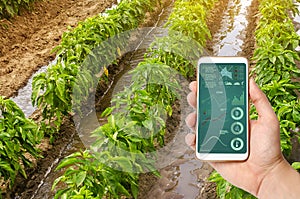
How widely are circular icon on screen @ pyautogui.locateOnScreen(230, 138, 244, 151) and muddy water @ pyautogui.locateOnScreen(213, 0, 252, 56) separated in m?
5.43

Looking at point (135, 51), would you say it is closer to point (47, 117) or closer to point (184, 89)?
point (184, 89)

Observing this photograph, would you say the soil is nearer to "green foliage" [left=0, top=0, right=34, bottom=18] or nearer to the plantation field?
the plantation field

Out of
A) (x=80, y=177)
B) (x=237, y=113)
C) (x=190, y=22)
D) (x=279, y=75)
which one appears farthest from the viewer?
(x=190, y=22)

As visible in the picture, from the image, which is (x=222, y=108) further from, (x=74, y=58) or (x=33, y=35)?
(x=33, y=35)

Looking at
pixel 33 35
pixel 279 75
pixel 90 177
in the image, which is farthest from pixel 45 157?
pixel 33 35

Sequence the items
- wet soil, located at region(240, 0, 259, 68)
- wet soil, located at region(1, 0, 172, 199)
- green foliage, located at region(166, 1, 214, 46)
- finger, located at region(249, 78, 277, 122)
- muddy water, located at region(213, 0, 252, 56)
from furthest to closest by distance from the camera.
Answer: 1. muddy water, located at region(213, 0, 252, 56)
2. wet soil, located at region(240, 0, 259, 68)
3. green foliage, located at region(166, 1, 214, 46)
4. wet soil, located at region(1, 0, 172, 199)
5. finger, located at region(249, 78, 277, 122)

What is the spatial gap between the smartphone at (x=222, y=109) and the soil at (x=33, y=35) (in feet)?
14.9

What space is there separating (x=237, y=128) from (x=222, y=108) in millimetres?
115

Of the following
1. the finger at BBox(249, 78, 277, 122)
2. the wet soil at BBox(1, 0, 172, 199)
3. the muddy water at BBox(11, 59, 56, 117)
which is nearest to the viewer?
the finger at BBox(249, 78, 277, 122)

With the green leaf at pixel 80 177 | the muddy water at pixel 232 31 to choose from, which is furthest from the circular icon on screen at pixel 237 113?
the muddy water at pixel 232 31

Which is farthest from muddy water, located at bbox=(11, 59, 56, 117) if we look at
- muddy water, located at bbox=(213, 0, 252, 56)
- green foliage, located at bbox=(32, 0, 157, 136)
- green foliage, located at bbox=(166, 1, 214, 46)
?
muddy water, located at bbox=(213, 0, 252, 56)

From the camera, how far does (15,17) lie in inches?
320

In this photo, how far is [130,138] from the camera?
374cm

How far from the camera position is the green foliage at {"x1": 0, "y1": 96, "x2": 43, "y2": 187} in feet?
12.9
